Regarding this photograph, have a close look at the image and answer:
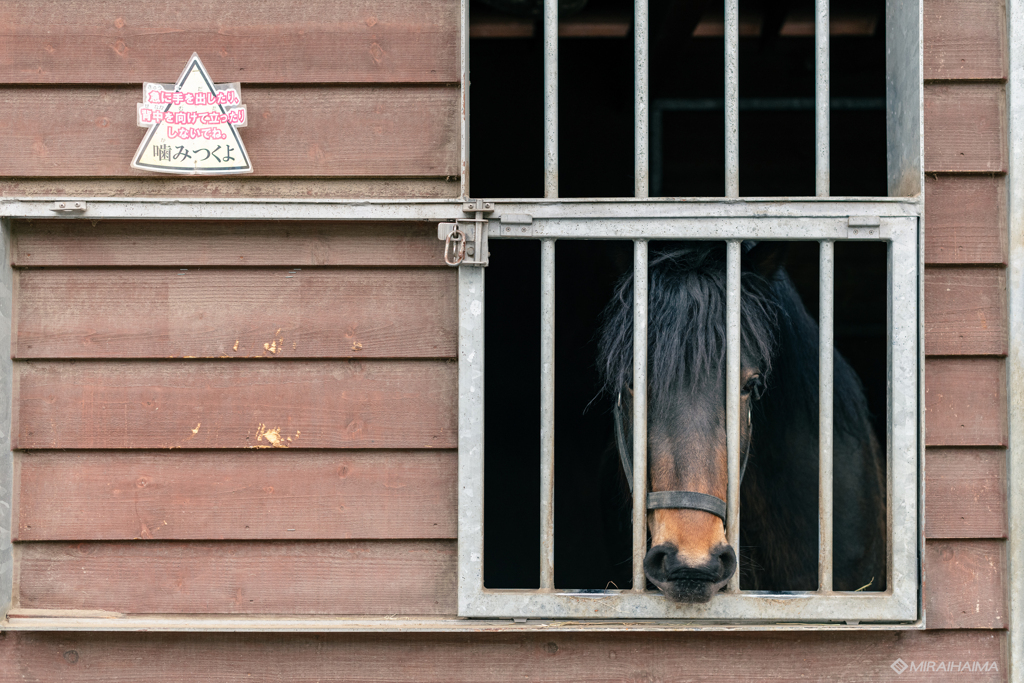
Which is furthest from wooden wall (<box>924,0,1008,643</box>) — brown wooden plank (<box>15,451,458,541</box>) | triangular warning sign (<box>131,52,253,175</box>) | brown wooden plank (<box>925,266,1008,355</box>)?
triangular warning sign (<box>131,52,253,175</box>)

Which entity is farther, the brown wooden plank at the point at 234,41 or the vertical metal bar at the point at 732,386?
the brown wooden plank at the point at 234,41

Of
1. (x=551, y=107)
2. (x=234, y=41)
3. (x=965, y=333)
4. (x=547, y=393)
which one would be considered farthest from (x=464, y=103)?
(x=965, y=333)

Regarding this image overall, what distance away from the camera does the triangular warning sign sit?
1.66 meters

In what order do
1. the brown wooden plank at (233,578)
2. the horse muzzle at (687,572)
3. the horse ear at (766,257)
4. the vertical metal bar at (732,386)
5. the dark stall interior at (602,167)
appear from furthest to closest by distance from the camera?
the dark stall interior at (602,167) < the horse ear at (766,257) < the brown wooden plank at (233,578) < the vertical metal bar at (732,386) < the horse muzzle at (687,572)

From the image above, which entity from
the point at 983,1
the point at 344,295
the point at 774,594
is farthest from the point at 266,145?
the point at 983,1

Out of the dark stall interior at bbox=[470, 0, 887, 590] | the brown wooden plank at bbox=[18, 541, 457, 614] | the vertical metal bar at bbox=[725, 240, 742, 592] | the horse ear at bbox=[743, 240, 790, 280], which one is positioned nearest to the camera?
the vertical metal bar at bbox=[725, 240, 742, 592]

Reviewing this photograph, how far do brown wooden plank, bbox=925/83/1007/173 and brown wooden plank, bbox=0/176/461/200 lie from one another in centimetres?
107

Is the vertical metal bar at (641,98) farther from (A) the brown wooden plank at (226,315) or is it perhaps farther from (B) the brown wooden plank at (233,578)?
(B) the brown wooden plank at (233,578)

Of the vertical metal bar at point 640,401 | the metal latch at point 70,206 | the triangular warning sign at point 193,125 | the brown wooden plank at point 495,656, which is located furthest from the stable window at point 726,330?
the metal latch at point 70,206

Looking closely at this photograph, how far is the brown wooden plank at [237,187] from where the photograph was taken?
1.69 meters

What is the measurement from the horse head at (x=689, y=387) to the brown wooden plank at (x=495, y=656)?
0.30 metres

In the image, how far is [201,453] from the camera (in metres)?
1.68

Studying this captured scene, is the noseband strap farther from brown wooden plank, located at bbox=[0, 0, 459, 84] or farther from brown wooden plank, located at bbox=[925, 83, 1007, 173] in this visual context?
brown wooden plank, located at bbox=[0, 0, 459, 84]

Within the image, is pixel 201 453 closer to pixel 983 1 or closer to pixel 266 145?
pixel 266 145
